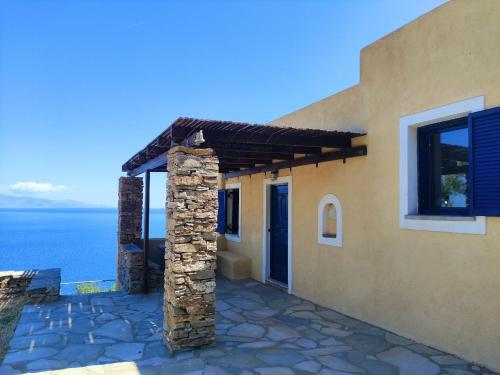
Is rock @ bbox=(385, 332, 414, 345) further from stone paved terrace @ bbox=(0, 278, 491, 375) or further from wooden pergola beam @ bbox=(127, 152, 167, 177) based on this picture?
wooden pergola beam @ bbox=(127, 152, 167, 177)

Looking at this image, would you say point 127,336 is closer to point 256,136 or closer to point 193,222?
point 193,222

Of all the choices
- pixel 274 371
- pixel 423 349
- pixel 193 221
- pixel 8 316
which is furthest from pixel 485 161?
pixel 8 316

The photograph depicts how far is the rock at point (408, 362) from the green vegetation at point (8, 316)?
4.76 m

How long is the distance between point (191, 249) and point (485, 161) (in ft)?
11.7

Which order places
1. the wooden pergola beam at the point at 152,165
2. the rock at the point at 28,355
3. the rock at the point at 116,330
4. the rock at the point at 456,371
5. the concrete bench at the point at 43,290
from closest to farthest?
the rock at the point at 456,371
the rock at the point at 28,355
the rock at the point at 116,330
the wooden pergola beam at the point at 152,165
the concrete bench at the point at 43,290

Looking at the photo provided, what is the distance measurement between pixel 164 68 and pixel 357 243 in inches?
466

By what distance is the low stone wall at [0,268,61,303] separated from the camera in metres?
6.81

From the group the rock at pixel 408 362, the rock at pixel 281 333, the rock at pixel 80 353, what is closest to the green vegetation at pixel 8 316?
the rock at pixel 80 353

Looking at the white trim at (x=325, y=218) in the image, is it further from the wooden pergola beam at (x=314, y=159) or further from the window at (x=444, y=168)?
the window at (x=444, y=168)

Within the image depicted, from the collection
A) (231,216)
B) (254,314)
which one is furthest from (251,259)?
(254,314)

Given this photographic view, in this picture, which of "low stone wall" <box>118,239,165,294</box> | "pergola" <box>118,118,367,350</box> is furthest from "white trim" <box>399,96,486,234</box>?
"low stone wall" <box>118,239,165,294</box>

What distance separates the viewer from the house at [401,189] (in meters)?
3.81

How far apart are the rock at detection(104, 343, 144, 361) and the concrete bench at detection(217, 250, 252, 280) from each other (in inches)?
173

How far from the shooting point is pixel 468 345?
396 cm
